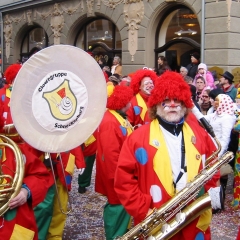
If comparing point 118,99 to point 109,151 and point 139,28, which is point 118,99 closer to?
point 109,151

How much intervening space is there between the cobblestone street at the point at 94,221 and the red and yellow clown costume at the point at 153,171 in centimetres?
202

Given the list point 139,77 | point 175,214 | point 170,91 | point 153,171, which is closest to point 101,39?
point 139,77

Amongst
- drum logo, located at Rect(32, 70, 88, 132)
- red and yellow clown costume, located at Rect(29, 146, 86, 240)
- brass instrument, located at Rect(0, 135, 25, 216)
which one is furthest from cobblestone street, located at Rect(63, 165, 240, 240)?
brass instrument, located at Rect(0, 135, 25, 216)

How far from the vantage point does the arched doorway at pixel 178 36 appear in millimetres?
12414

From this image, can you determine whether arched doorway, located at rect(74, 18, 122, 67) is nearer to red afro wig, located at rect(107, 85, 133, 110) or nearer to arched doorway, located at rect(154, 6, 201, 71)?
arched doorway, located at rect(154, 6, 201, 71)

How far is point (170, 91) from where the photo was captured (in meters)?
3.18

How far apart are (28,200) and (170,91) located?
1292mm

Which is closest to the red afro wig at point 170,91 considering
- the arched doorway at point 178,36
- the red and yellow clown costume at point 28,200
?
the red and yellow clown costume at point 28,200

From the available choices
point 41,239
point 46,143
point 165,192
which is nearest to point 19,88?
point 46,143

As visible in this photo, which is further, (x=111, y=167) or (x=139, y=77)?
(x=139, y=77)

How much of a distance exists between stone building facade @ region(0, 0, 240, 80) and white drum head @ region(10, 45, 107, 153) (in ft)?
28.0

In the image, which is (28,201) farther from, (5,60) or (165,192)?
(5,60)

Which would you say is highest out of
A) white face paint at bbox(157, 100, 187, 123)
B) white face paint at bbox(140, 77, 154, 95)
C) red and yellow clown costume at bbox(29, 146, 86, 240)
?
white face paint at bbox(140, 77, 154, 95)

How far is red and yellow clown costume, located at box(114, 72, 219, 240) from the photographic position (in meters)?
2.99
